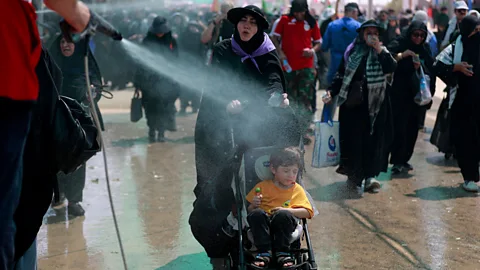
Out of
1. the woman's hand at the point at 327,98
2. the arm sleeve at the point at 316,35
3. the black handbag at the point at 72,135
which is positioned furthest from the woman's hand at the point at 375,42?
the black handbag at the point at 72,135

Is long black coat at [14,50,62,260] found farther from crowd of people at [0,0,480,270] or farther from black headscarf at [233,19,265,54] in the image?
black headscarf at [233,19,265,54]

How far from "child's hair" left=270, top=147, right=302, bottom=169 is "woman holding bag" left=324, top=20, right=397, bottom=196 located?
2.67 m

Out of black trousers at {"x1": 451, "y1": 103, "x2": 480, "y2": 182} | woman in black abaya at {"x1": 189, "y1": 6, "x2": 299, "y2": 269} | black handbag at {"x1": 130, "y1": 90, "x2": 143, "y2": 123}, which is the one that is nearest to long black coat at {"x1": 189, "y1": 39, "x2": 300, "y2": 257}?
woman in black abaya at {"x1": 189, "y1": 6, "x2": 299, "y2": 269}

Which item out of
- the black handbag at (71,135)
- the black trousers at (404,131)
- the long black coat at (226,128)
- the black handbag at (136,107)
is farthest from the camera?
the black handbag at (136,107)

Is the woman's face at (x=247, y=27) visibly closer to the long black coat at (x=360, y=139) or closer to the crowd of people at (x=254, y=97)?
the crowd of people at (x=254, y=97)

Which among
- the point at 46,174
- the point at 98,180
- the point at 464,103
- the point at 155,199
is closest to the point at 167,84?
the point at 98,180

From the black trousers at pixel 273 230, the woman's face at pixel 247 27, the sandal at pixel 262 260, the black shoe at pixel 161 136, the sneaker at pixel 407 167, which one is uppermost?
the woman's face at pixel 247 27

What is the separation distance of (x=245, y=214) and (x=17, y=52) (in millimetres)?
2377

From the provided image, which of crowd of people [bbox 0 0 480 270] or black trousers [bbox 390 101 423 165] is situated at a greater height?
crowd of people [bbox 0 0 480 270]

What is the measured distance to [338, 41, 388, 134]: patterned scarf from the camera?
7.64 m

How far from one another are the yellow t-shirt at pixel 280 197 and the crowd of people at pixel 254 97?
0.07 meters

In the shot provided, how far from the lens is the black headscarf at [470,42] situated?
7.74 meters

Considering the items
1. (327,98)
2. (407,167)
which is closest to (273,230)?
(327,98)

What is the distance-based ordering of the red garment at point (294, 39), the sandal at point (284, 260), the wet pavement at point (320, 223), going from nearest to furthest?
the sandal at point (284, 260), the wet pavement at point (320, 223), the red garment at point (294, 39)
